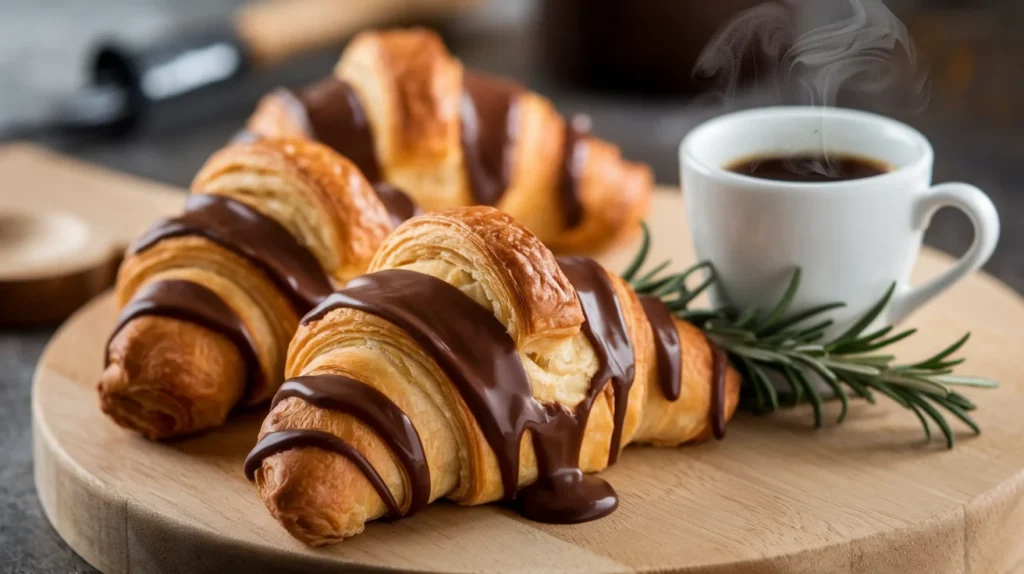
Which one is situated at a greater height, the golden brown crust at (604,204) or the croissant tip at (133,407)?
the croissant tip at (133,407)

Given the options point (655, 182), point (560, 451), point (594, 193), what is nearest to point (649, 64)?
point (655, 182)

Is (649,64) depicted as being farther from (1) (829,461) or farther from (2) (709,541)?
(2) (709,541)

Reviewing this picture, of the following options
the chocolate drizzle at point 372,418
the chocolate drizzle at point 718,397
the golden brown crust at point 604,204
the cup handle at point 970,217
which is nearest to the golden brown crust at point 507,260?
the chocolate drizzle at point 372,418

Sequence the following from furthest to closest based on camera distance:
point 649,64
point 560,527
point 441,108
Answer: point 649,64 → point 441,108 → point 560,527

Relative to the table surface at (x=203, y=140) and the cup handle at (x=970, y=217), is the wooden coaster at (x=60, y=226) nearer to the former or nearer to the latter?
the table surface at (x=203, y=140)

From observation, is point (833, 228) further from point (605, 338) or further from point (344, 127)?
point (344, 127)
